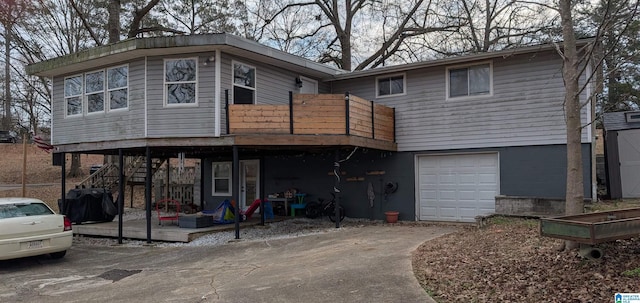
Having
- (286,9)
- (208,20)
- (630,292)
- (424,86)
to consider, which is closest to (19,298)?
(630,292)

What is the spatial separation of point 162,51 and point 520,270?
30.5ft

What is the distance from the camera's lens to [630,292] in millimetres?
4770

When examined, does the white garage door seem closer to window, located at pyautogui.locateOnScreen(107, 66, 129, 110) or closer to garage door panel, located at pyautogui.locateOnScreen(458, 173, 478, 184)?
garage door panel, located at pyautogui.locateOnScreen(458, 173, 478, 184)

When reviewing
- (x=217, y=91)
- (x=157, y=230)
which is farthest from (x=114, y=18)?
(x=157, y=230)

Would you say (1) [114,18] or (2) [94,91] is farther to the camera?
(1) [114,18]

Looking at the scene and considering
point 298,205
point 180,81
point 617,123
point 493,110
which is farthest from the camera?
point 298,205

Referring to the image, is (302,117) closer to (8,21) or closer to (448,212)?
(448,212)

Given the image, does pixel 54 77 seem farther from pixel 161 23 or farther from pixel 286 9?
pixel 286 9

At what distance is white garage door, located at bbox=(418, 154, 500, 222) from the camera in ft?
42.3

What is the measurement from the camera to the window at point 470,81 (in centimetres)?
1301

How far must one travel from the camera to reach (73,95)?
533 inches

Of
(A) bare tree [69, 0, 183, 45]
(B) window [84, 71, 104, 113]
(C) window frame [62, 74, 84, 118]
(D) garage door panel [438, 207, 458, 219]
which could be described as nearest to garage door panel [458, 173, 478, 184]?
(D) garage door panel [438, 207, 458, 219]

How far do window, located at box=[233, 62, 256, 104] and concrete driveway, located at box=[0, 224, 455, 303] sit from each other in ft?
12.6

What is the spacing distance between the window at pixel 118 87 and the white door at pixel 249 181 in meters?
5.26
